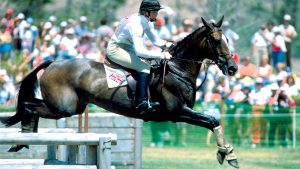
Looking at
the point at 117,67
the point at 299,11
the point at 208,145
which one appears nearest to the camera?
the point at 117,67

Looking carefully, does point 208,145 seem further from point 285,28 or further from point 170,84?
point 170,84

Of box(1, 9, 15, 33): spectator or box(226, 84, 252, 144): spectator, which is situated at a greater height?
box(1, 9, 15, 33): spectator

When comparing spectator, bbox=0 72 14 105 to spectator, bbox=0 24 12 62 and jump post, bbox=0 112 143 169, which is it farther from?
jump post, bbox=0 112 143 169

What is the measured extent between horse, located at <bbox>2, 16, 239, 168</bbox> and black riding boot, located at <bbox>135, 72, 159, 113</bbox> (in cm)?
13

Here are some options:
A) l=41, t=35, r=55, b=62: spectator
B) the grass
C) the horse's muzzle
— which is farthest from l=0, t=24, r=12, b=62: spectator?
the horse's muzzle

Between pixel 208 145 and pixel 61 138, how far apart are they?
38.7ft

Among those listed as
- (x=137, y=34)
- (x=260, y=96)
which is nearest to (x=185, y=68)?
(x=137, y=34)

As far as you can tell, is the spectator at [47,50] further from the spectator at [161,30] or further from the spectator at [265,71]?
the spectator at [265,71]

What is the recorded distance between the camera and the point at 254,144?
74.1ft

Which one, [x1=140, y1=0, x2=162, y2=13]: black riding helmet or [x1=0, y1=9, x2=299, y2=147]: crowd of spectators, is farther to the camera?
[x1=0, y1=9, x2=299, y2=147]: crowd of spectators

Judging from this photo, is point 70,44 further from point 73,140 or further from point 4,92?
point 73,140

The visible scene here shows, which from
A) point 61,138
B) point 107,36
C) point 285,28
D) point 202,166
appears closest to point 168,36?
point 107,36

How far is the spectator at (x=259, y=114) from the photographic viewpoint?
22.3m

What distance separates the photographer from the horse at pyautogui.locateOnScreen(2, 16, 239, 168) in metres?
14.4
